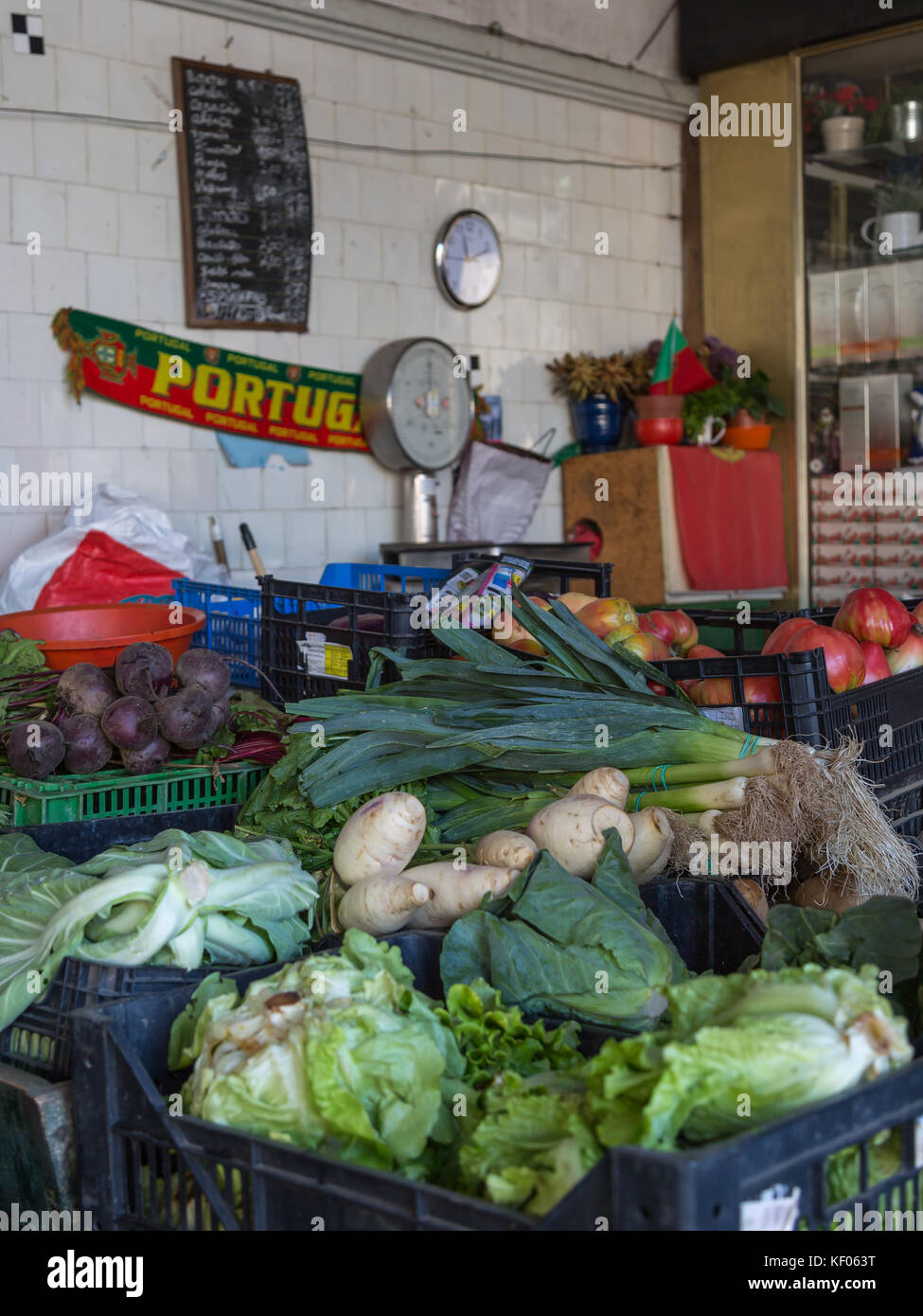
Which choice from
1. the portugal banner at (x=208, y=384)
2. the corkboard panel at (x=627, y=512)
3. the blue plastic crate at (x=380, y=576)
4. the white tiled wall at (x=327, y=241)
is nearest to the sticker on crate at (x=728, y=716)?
the blue plastic crate at (x=380, y=576)

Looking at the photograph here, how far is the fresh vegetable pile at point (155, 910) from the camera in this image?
1651 mm

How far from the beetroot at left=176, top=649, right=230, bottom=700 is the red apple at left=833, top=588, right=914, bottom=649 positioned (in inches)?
52.6

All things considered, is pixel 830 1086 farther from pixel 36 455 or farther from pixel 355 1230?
pixel 36 455

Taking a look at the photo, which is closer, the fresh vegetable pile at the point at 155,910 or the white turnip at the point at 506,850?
the fresh vegetable pile at the point at 155,910

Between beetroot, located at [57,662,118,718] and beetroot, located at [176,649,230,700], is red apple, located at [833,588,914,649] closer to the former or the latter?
beetroot, located at [176,649,230,700]

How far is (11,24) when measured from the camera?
4445mm

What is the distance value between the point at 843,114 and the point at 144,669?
4972 mm

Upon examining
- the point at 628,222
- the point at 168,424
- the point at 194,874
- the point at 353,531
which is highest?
the point at 628,222

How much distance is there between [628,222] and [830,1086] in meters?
6.04

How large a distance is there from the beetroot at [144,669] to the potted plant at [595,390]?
386 centimetres

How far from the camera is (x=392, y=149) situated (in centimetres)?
558

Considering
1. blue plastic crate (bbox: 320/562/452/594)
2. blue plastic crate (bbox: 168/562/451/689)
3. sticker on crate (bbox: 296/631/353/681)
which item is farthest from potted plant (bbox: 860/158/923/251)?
sticker on crate (bbox: 296/631/353/681)

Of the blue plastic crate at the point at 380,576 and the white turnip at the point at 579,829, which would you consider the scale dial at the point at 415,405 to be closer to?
the blue plastic crate at the point at 380,576
